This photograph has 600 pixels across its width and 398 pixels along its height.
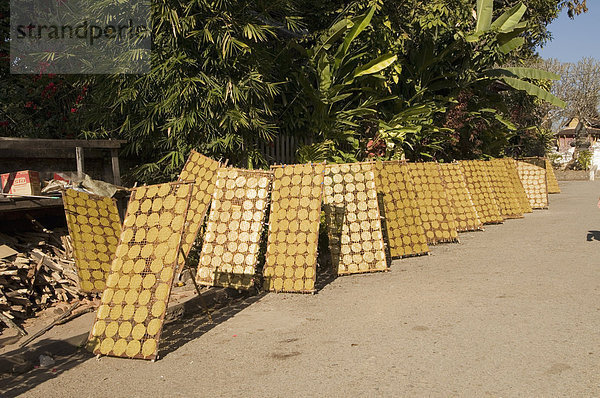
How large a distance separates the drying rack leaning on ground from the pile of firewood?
2.47ft

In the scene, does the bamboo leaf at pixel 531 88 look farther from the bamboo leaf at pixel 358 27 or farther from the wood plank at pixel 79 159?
the wood plank at pixel 79 159

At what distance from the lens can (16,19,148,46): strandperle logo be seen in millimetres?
9188

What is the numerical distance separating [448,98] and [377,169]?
7.65 m

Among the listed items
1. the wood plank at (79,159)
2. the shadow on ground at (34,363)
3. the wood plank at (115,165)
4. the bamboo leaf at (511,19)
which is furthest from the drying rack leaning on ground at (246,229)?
the bamboo leaf at (511,19)

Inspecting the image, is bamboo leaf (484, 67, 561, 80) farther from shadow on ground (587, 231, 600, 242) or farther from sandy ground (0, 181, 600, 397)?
sandy ground (0, 181, 600, 397)

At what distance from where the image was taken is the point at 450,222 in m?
11.0

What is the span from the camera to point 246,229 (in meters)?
7.72

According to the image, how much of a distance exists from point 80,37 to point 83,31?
0.54 ft

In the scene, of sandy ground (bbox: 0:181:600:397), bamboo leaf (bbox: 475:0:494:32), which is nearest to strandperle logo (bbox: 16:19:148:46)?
sandy ground (bbox: 0:181:600:397)

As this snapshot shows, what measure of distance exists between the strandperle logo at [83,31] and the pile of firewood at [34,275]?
3737mm

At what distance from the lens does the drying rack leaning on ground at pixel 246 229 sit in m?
5.28

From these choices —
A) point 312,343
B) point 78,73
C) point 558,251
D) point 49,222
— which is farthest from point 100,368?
point 558,251

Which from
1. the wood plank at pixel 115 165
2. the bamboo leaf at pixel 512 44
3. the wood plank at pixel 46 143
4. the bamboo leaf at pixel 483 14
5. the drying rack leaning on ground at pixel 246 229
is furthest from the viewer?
the bamboo leaf at pixel 483 14

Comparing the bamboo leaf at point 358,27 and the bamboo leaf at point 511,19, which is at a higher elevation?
the bamboo leaf at point 511,19
